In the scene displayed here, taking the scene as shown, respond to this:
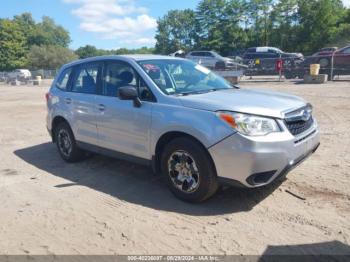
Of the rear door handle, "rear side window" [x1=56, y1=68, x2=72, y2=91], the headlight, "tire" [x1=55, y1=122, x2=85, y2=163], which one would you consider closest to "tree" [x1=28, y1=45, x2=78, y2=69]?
"rear side window" [x1=56, y1=68, x2=72, y2=91]

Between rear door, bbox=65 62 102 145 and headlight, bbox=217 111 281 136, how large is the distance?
7.98 feet

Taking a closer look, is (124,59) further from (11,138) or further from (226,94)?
(11,138)

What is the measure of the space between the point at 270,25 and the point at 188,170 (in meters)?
65.8

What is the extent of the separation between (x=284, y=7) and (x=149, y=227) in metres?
66.4

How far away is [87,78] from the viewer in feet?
18.8

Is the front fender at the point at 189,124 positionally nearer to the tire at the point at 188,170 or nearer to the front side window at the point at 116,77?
the tire at the point at 188,170

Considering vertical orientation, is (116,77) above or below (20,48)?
below

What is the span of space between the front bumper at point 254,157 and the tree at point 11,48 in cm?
8831

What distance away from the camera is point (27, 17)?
4513 inches

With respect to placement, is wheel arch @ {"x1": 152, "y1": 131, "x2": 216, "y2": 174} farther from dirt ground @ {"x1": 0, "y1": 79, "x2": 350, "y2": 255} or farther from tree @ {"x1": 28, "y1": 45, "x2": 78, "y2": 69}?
tree @ {"x1": 28, "y1": 45, "x2": 78, "y2": 69}

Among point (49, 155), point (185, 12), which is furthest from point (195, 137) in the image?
point (185, 12)

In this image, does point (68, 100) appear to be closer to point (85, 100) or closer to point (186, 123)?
point (85, 100)

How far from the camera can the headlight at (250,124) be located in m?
3.69

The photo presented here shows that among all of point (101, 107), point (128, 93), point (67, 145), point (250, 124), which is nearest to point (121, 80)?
point (101, 107)
